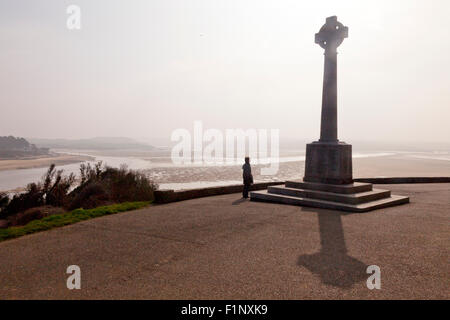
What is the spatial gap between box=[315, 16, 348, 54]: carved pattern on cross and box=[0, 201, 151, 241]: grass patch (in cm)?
842

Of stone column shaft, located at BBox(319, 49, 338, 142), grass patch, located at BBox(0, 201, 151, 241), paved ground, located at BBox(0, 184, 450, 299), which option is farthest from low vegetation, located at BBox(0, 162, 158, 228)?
stone column shaft, located at BBox(319, 49, 338, 142)

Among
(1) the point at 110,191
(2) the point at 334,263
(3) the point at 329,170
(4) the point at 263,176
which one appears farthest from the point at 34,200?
(4) the point at 263,176

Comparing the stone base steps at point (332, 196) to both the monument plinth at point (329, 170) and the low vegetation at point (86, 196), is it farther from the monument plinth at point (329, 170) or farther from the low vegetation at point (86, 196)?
the low vegetation at point (86, 196)

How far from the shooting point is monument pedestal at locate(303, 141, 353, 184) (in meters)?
10.2

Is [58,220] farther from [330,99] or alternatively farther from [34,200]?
[330,99]

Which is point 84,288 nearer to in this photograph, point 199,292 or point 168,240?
point 199,292

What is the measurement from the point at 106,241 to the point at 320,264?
399 cm

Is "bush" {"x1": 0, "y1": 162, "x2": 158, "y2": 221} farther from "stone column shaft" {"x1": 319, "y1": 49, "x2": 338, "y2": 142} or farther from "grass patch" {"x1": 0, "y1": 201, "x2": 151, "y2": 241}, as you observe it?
"stone column shaft" {"x1": 319, "y1": 49, "x2": 338, "y2": 142}

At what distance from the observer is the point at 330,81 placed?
10664 millimetres

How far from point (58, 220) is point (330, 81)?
30.9ft

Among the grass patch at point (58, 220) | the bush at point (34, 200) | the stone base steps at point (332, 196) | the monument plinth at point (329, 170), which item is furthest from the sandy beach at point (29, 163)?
the monument plinth at point (329, 170)

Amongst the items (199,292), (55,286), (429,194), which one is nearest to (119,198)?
(55,286)

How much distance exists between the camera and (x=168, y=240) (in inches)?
235

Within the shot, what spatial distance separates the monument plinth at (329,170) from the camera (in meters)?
9.69
